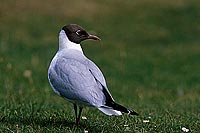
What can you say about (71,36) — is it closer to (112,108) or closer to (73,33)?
(73,33)

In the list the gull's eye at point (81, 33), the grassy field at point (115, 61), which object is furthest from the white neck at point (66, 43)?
the grassy field at point (115, 61)

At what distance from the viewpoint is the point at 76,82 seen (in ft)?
19.4

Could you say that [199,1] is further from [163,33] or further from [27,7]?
[27,7]

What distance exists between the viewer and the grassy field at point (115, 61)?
280 inches

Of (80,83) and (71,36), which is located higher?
(71,36)

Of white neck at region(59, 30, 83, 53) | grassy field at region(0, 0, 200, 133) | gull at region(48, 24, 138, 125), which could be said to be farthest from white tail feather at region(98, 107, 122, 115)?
white neck at region(59, 30, 83, 53)

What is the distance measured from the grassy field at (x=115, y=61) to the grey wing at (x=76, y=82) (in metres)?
0.51

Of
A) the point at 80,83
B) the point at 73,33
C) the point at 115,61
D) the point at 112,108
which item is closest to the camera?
the point at 112,108

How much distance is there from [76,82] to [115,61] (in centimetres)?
958

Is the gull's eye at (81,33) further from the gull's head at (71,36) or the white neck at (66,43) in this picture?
the white neck at (66,43)

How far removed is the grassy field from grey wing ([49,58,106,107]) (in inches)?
19.9

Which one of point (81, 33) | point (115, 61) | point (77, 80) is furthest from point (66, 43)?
point (115, 61)

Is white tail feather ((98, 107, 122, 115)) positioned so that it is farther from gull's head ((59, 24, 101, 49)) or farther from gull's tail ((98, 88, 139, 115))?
gull's head ((59, 24, 101, 49))

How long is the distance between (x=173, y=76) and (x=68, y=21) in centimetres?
831
